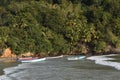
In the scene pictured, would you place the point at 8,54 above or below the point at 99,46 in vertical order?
below

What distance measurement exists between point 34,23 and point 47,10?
6303 mm

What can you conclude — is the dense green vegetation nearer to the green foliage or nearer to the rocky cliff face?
the green foliage

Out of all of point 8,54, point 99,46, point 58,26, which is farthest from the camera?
point 99,46

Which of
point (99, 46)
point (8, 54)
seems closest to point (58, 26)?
point (99, 46)

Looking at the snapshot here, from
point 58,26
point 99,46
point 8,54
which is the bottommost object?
point 8,54

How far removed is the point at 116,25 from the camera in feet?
293

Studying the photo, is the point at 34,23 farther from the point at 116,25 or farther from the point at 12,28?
the point at 116,25

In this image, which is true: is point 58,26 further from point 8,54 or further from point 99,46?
point 8,54

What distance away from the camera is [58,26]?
83750 millimetres

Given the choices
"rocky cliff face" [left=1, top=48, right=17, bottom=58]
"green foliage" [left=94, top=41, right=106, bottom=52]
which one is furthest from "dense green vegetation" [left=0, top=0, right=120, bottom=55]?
"rocky cliff face" [left=1, top=48, right=17, bottom=58]

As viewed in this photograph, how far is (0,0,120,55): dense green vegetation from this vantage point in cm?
7725

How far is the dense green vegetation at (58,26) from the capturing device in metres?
77.2

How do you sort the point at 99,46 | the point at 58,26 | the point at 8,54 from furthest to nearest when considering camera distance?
the point at 99,46
the point at 58,26
the point at 8,54

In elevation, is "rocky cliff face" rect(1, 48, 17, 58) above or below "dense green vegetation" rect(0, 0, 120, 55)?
below
